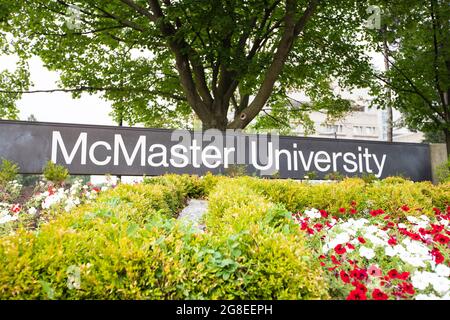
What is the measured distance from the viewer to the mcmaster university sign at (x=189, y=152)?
1136 centimetres

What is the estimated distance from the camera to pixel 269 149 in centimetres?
1357

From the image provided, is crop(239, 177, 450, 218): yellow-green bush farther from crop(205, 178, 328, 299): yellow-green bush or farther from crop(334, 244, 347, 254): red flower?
crop(205, 178, 328, 299): yellow-green bush

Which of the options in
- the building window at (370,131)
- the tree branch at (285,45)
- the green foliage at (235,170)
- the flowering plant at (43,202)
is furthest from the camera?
the building window at (370,131)

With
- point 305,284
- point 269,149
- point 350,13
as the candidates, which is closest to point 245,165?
point 269,149

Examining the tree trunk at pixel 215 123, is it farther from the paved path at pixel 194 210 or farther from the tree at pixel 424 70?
the tree at pixel 424 70

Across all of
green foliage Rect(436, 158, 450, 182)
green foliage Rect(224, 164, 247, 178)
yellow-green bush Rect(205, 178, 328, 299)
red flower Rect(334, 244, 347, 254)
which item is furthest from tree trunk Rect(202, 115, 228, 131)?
red flower Rect(334, 244, 347, 254)

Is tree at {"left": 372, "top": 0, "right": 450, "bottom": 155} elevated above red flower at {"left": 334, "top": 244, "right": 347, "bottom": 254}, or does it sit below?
above

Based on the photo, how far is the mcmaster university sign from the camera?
37.3 ft

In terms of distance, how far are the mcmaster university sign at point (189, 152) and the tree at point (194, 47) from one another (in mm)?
1195

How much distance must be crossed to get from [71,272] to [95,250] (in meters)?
0.26

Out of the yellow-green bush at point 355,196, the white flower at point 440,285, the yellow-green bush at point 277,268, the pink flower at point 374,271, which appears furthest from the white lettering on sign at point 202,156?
the white flower at point 440,285

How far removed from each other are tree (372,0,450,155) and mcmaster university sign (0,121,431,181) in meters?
1.73

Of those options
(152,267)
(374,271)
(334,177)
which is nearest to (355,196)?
(374,271)
